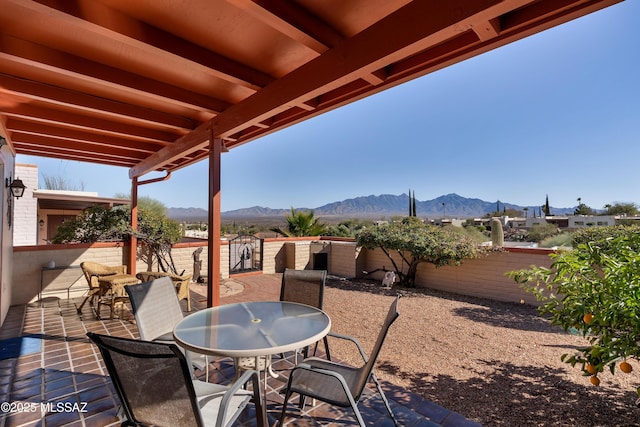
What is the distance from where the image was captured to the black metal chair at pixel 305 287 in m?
3.12

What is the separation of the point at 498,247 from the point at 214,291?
6108mm

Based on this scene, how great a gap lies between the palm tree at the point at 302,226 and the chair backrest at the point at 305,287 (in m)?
8.78

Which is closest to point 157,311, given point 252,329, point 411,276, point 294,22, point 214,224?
point 252,329

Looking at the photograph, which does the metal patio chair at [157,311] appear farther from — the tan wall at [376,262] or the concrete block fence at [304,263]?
the tan wall at [376,262]

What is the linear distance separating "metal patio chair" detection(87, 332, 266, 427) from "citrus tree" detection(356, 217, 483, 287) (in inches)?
253

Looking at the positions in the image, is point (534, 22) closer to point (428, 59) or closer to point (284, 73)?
point (428, 59)

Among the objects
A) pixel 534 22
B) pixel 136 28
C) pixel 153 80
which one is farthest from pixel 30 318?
pixel 534 22

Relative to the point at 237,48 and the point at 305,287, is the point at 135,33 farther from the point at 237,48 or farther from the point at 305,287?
the point at 305,287

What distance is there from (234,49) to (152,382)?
87.9 inches

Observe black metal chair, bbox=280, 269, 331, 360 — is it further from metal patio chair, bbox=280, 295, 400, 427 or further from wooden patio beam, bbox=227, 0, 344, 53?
wooden patio beam, bbox=227, 0, 344, 53

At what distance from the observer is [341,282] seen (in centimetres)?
816

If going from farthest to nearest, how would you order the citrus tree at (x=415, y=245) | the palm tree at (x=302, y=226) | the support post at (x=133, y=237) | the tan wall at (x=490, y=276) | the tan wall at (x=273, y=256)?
the palm tree at (x=302, y=226) < the tan wall at (x=273, y=256) < the citrus tree at (x=415, y=245) < the support post at (x=133, y=237) < the tan wall at (x=490, y=276)

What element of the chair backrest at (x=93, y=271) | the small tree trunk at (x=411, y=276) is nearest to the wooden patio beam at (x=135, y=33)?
the chair backrest at (x=93, y=271)

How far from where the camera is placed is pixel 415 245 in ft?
24.2
